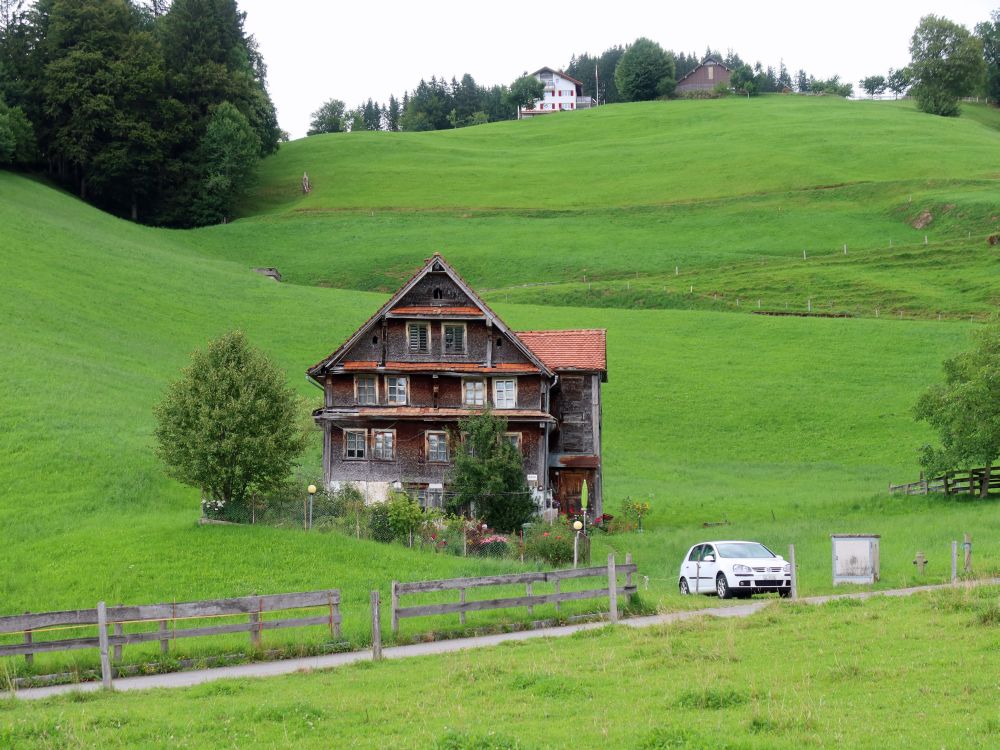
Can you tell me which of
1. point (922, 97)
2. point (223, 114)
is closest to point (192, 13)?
point (223, 114)

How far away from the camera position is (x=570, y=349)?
48.8m

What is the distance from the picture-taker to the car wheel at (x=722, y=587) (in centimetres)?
2777

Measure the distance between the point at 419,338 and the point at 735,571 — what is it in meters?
20.4

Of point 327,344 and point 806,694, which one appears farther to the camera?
point 327,344

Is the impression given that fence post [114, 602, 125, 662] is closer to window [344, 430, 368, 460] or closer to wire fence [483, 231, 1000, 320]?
window [344, 430, 368, 460]

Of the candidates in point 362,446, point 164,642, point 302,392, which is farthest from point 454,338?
point 164,642

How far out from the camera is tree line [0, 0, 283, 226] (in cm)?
11169

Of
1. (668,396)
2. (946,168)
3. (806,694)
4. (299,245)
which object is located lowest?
(806,694)

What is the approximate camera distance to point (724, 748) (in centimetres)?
1224

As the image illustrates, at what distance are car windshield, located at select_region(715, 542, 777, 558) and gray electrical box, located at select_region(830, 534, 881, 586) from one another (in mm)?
1614

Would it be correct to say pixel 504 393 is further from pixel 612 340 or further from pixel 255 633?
pixel 612 340

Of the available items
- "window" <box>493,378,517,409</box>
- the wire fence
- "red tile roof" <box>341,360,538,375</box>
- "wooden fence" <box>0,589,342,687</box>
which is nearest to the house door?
"window" <box>493,378,517,409</box>

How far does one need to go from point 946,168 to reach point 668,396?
66.3 meters

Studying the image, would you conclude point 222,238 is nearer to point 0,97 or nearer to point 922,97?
point 0,97
